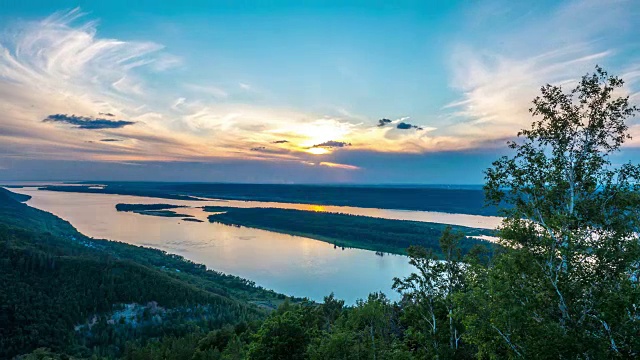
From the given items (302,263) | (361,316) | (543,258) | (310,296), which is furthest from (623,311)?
(302,263)

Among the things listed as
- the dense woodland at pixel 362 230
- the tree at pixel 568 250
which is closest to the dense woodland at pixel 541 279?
the tree at pixel 568 250

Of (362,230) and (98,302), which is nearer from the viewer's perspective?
(98,302)

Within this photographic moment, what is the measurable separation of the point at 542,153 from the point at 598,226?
284 cm

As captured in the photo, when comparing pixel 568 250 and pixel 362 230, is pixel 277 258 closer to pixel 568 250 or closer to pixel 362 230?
pixel 362 230

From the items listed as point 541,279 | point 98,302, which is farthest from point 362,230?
point 541,279

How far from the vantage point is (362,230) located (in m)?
158

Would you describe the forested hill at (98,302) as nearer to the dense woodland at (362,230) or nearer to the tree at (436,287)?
the tree at (436,287)

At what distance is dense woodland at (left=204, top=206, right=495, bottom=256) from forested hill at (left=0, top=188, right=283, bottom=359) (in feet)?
200

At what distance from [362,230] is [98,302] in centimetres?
10697

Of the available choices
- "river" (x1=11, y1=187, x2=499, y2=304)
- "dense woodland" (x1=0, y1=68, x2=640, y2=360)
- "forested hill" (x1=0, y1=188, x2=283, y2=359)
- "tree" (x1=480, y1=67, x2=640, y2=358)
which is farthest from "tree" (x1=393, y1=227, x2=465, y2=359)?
"river" (x1=11, y1=187, x2=499, y2=304)

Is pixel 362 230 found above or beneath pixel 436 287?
beneath

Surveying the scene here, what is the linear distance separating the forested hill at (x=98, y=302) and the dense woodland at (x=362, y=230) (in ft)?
200

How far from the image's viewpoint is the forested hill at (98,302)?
197 ft

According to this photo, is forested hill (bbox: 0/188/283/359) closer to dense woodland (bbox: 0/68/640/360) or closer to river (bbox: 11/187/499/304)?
river (bbox: 11/187/499/304)
